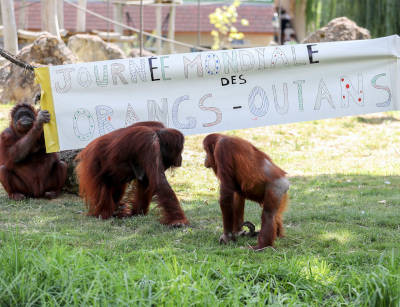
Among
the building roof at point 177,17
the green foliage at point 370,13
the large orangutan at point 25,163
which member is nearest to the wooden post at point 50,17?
the large orangutan at point 25,163

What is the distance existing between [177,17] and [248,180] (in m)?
17.9

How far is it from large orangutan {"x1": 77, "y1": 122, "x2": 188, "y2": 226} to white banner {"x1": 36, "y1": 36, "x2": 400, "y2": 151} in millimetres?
546

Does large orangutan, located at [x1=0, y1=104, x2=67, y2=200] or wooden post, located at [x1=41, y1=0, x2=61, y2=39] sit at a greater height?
wooden post, located at [x1=41, y1=0, x2=61, y2=39]

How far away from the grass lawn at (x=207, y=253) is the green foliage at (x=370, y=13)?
30.2 feet

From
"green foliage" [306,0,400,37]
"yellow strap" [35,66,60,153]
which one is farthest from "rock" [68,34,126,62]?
"green foliage" [306,0,400,37]

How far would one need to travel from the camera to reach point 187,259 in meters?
3.90

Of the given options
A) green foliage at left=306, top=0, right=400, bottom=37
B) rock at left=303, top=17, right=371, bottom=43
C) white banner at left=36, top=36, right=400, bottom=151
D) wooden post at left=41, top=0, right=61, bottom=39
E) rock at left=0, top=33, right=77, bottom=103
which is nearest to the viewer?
white banner at left=36, top=36, right=400, bottom=151

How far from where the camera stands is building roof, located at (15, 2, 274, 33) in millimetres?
20672

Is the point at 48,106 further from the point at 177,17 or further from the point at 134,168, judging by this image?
the point at 177,17

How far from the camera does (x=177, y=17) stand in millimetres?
21281

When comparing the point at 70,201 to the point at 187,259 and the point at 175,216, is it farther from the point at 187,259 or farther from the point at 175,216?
the point at 187,259

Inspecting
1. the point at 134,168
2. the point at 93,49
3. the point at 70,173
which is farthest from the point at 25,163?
the point at 93,49

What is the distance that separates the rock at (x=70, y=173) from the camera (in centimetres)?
645

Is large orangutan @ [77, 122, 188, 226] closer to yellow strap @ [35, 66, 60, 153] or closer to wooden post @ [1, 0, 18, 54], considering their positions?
yellow strap @ [35, 66, 60, 153]
